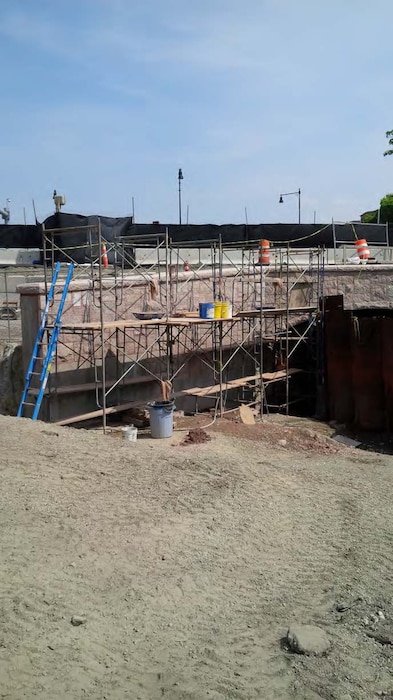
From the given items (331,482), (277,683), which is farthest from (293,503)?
(277,683)

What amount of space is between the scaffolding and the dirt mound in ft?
4.48

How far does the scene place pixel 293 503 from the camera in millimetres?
7570

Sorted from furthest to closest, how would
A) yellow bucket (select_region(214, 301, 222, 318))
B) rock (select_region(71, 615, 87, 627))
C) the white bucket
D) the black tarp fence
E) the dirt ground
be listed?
the black tarp fence < yellow bucket (select_region(214, 301, 222, 318)) < the white bucket < rock (select_region(71, 615, 87, 627)) < the dirt ground

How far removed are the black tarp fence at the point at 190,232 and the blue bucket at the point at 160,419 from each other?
10549 mm

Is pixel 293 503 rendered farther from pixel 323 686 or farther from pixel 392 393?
pixel 392 393

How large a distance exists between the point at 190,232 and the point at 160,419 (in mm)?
15796

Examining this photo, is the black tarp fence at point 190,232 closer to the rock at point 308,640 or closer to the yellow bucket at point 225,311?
the yellow bucket at point 225,311

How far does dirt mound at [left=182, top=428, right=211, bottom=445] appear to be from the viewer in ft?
35.6

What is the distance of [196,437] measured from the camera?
11.0 m

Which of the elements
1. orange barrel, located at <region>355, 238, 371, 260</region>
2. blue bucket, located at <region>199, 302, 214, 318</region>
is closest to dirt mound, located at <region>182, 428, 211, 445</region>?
blue bucket, located at <region>199, 302, 214, 318</region>

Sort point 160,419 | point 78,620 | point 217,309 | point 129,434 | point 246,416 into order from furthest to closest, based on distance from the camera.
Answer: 1. point 246,416
2. point 217,309
3. point 160,419
4. point 129,434
5. point 78,620

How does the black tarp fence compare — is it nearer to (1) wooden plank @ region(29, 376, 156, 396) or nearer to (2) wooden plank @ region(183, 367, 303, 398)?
(2) wooden plank @ region(183, 367, 303, 398)

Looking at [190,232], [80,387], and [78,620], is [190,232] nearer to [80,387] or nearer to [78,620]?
[80,387]

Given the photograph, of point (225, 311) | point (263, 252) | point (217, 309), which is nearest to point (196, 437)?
point (217, 309)
